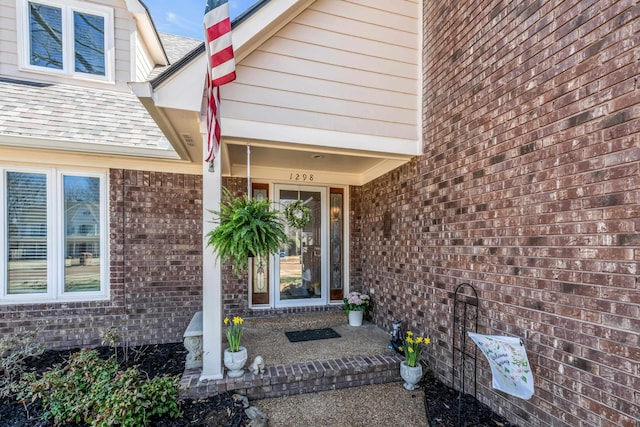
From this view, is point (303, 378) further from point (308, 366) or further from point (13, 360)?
point (13, 360)

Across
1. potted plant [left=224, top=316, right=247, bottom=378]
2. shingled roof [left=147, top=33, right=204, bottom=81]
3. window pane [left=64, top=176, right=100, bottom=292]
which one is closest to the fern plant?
potted plant [left=224, top=316, right=247, bottom=378]

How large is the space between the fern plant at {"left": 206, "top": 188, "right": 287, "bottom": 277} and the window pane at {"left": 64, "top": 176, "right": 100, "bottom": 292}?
109 inches

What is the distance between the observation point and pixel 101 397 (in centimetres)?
272

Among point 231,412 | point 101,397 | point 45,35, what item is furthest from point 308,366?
point 45,35

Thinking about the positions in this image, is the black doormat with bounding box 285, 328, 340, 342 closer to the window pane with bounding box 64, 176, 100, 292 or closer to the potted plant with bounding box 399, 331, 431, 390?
the potted plant with bounding box 399, 331, 431, 390

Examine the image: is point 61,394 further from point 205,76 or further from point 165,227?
point 205,76

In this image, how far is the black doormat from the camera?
454 centimetres

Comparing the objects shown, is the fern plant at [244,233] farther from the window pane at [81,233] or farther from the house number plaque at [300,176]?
the window pane at [81,233]

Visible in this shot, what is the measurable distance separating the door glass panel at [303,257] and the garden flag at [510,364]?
379 cm

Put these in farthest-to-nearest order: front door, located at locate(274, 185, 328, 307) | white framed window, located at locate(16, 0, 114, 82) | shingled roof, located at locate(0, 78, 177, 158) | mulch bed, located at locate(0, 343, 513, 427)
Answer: front door, located at locate(274, 185, 328, 307) → white framed window, located at locate(16, 0, 114, 82) → shingled roof, located at locate(0, 78, 177, 158) → mulch bed, located at locate(0, 343, 513, 427)

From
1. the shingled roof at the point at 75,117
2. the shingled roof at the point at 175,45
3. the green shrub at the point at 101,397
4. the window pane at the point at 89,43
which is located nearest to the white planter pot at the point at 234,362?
the green shrub at the point at 101,397

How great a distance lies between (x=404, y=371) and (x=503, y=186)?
2.32m

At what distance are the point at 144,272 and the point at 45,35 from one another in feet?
14.1

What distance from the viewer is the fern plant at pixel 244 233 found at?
2943 mm
